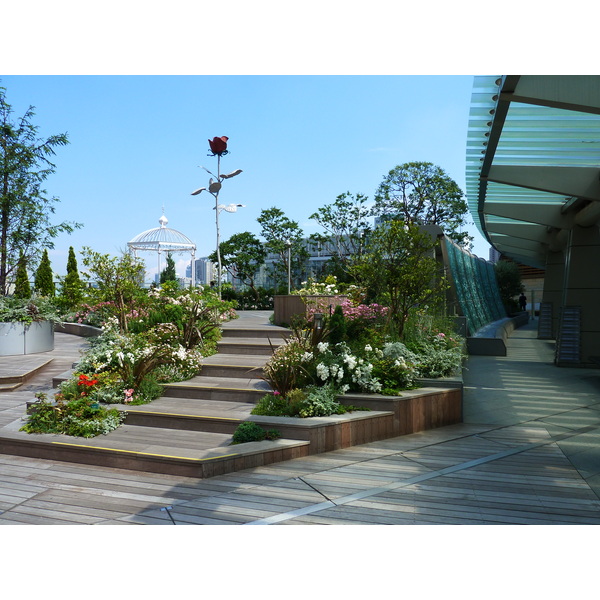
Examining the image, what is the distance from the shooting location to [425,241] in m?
7.45

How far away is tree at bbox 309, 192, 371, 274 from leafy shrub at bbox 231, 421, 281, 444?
722 inches

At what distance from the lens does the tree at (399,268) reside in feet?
23.9

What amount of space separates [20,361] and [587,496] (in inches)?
337

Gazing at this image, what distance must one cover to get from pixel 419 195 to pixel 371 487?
884 inches

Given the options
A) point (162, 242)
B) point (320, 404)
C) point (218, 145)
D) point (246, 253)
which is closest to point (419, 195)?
point (246, 253)

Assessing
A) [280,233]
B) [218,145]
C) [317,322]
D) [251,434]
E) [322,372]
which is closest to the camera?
[251,434]

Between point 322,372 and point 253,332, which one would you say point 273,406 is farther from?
point 253,332

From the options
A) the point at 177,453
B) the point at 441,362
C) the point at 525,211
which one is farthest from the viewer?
the point at 525,211

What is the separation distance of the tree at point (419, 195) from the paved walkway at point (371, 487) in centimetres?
1978

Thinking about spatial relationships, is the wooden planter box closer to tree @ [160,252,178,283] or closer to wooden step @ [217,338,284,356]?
wooden step @ [217,338,284,356]

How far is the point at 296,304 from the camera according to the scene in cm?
948
